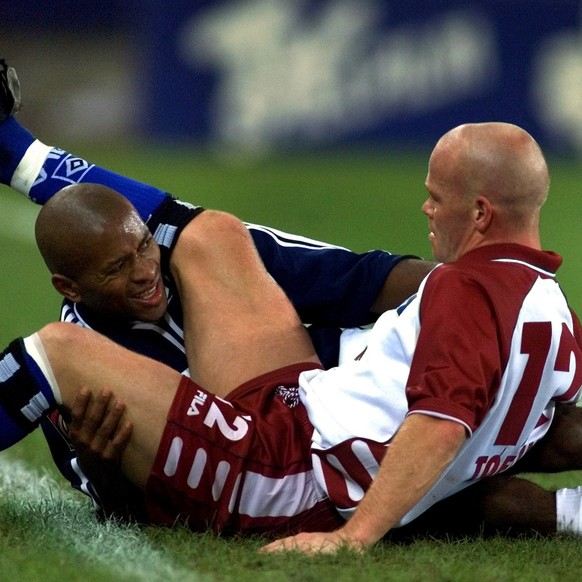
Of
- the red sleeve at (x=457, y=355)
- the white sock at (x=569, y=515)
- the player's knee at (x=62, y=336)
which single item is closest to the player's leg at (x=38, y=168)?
the player's knee at (x=62, y=336)

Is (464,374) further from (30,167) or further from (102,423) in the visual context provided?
(30,167)

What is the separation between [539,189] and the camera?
369 cm

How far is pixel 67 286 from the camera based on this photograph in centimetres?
428

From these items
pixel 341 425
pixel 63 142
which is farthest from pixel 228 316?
pixel 63 142

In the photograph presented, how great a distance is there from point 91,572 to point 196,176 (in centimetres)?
1073

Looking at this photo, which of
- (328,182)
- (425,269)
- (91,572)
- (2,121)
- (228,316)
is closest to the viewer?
(91,572)

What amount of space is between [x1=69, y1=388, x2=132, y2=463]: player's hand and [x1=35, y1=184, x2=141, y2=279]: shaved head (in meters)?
0.54

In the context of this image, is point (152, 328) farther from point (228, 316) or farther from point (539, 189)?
point (539, 189)

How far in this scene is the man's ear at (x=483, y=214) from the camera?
12.0 ft

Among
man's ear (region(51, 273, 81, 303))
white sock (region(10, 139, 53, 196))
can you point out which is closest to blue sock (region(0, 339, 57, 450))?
man's ear (region(51, 273, 81, 303))

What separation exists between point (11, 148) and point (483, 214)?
6.58 feet

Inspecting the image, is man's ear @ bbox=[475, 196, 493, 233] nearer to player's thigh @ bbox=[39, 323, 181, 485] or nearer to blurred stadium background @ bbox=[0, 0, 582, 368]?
player's thigh @ bbox=[39, 323, 181, 485]

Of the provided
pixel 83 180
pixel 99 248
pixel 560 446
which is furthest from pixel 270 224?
pixel 560 446

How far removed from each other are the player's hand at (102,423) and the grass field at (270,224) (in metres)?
0.24
